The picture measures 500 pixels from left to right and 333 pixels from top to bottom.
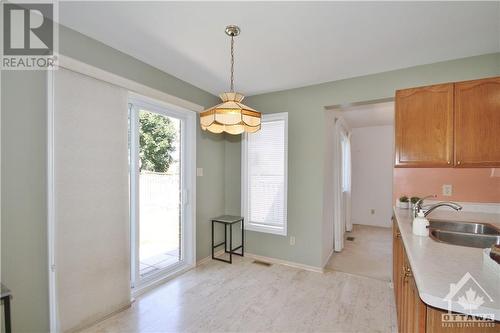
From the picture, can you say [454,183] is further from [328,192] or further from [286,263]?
[286,263]

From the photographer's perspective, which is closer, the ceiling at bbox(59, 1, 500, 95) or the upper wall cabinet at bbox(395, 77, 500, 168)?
the ceiling at bbox(59, 1, 500, 95)

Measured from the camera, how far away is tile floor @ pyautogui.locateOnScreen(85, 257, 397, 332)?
6.95 feet

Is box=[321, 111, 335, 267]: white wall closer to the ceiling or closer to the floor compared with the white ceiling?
closer to the floor

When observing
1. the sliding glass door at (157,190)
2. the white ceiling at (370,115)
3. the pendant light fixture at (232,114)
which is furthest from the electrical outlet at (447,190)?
the sliding glass door at (157,190)

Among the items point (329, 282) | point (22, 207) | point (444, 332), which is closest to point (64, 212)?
point (22, 207)

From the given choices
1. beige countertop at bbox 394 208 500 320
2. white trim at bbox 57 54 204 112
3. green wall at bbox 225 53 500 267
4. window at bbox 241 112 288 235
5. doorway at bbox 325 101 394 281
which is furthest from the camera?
doorway at bbox 325 101 394 281

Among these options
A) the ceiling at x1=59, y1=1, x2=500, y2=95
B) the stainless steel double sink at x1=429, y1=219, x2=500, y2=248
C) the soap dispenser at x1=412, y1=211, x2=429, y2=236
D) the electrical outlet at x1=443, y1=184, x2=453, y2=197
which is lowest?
the stainless steel double sink at x1=429, y1=219, x2=500, y2=248

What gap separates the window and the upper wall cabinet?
59.2 inches

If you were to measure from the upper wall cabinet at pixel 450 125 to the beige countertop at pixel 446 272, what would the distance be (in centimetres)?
109

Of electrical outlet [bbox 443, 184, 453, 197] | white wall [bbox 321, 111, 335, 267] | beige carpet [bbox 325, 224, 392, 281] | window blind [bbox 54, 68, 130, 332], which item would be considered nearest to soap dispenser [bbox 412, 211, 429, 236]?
electrical outlet [bbox 443, 184, 453, 197]

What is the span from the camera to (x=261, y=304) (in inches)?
96.7

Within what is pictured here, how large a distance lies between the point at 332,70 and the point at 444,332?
259cm

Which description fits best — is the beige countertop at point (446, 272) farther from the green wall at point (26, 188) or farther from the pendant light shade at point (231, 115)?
the green wall at point (26, 188)

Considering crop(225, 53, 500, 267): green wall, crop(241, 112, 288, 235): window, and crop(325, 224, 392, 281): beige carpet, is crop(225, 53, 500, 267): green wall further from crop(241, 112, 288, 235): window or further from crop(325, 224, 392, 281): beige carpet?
crop(325, 224, 392, 281): beige carpet
